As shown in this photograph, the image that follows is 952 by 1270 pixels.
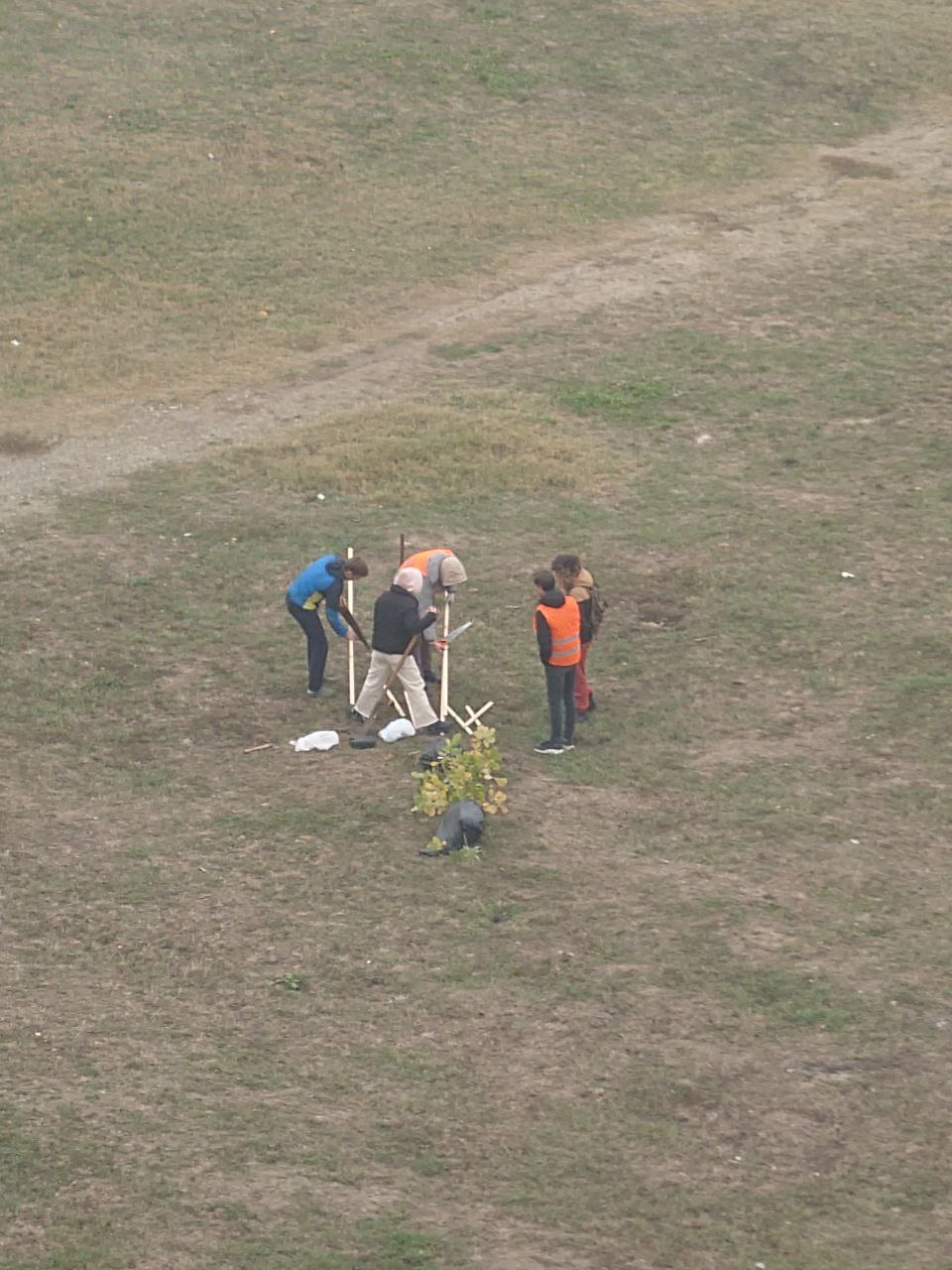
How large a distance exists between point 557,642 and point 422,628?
1.12 m

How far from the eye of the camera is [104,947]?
1224 centimetres

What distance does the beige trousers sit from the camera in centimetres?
1467

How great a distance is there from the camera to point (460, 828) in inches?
521

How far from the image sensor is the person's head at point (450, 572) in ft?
49.2

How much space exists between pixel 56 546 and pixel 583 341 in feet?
25.0

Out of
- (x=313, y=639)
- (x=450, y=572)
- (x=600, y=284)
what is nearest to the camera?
(x=450, y=572)

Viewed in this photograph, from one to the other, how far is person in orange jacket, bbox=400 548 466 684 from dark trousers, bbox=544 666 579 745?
1161 mm

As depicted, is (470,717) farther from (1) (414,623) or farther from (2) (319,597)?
(2) (319,597)

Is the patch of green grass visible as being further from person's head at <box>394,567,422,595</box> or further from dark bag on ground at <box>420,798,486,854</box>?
person's head at <box>394,567,422,595</box>

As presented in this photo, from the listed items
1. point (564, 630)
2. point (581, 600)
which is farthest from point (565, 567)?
point (564, 630)

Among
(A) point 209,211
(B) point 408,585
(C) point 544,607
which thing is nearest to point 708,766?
(C) point 544,607

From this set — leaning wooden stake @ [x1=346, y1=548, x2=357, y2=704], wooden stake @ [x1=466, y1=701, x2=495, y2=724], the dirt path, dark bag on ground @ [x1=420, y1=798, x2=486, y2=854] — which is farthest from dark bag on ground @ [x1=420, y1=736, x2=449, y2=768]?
the dirt path

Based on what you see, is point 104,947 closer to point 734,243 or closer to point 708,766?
point 708,766

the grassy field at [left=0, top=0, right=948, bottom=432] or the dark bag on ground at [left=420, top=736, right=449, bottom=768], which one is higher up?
the grassy field at [left=0, top=0, right=948, bottom=432]
